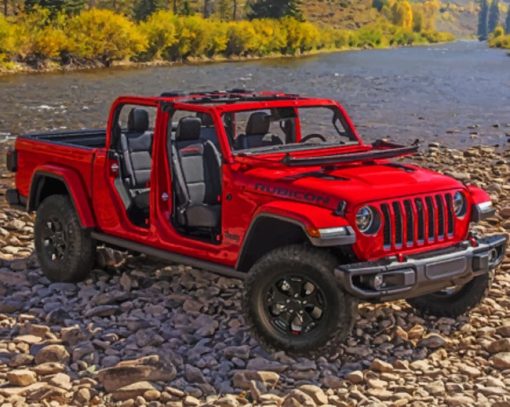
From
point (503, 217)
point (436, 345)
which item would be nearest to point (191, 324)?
point (436, 345)

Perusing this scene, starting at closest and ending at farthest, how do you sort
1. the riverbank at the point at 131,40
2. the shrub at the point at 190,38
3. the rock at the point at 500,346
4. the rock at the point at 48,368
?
the rock at the point at 48,368 < the rock at the point at 500,346 < the riverbank at the point at 131,40 < the shrub at the point at 190,38

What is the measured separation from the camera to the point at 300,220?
240 inches

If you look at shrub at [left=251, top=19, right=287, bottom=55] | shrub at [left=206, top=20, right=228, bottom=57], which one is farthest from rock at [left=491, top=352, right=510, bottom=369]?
shrub at [left=251, top=19, right=287, bottom=55]

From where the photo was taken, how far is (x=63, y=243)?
8.37m

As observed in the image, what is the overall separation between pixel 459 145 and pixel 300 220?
54.9ft

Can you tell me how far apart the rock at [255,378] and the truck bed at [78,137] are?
13.1 ft

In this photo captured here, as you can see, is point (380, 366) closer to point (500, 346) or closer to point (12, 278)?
point (500, 346)

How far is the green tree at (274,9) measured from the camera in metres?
104

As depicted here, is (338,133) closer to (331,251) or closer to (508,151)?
(331,251)

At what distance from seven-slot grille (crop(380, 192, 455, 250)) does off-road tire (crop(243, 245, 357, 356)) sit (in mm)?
515

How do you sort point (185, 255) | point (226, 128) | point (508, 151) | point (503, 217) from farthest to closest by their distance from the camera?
point (508, 151), point (503, 217), point (226, 128), point (185, 255)

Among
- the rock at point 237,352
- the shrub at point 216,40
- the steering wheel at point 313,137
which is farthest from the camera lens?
the shrub at point 216,40

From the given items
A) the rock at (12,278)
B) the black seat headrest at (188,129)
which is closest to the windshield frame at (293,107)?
the black seat headrest at (188,129)

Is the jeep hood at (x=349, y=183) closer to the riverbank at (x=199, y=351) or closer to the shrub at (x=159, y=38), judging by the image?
the riverbank at (x=199, y=351)
